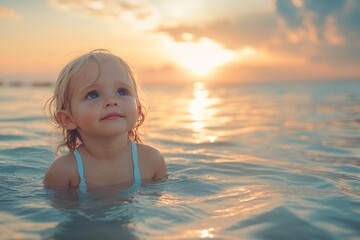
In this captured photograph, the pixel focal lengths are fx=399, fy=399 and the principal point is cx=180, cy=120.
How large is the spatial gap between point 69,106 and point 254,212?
1.85m

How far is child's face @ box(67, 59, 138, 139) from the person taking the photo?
3.22 meters

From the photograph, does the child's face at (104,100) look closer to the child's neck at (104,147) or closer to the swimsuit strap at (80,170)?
the child's neck at (104,147)

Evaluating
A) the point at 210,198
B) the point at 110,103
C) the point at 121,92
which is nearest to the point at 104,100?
the point at 110,103

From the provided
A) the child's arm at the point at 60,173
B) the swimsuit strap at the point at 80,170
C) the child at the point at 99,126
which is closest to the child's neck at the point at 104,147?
the child at the point at 99,126

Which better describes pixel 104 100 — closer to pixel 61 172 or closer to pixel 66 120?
pixel 66 120

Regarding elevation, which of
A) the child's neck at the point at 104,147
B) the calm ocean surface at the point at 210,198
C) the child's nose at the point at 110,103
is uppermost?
the child's nose at the point at 110,103

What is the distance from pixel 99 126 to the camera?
10.6 feet

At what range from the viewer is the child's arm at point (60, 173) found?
137 inches

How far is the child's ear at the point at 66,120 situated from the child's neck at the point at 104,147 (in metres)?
0.18

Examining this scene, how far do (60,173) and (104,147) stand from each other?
1.44ft

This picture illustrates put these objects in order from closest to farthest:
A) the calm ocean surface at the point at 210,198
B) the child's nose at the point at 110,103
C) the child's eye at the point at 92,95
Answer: the calm ocean surface at the point at 210,198 → the child's nose at the point at 110,103 → the child's eye at the point at 92,95

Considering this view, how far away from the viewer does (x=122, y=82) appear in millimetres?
3330

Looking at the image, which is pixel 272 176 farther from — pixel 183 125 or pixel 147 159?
pixel 183 125

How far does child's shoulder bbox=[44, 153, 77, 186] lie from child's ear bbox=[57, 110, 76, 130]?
0.30m
